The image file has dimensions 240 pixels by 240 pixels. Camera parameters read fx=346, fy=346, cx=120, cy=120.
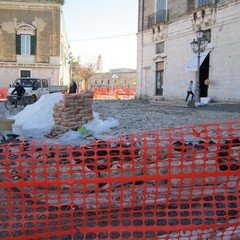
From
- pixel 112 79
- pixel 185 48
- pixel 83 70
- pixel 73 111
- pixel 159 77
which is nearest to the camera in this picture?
pixel 73 111

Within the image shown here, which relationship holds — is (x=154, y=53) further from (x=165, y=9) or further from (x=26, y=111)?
(x=26, y=111)

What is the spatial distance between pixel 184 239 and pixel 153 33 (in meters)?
27.4

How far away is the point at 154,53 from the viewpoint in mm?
29219

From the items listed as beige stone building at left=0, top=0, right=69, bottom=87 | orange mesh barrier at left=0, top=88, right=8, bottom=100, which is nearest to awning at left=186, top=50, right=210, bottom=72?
beige stone building at left=0, top=0, right=69, bottom=87

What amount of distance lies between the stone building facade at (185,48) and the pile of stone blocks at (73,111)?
46.4 feet

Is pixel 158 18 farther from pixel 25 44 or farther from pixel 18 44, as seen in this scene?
pixel 18 44

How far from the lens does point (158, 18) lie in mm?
28359

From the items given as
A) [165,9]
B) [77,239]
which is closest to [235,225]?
[77,239]

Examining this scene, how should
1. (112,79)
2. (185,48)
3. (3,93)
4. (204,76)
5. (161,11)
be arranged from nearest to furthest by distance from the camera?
Answer: (204,76) → (185,48) → (161,11) → (3,93) → (112,79)

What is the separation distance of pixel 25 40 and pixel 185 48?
19134mm

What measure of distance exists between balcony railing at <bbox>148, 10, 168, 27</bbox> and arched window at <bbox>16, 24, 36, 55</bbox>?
1371 cm

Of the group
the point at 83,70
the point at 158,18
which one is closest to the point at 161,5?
the point at 158,18

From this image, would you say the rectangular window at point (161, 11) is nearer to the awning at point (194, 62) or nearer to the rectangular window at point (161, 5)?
the rectangular window at point (161, 5)

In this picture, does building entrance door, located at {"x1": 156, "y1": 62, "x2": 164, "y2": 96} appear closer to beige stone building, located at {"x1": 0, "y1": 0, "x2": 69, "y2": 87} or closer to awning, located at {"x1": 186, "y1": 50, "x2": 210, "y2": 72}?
awning, located at {"x1": 186, "y1": 50, "x2": 210, "y2": 72}
